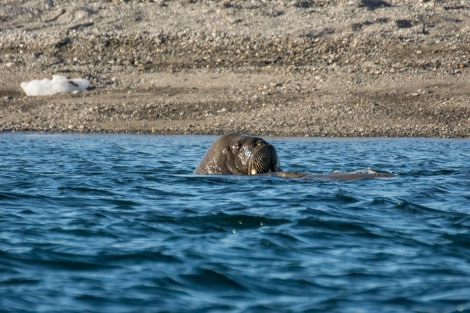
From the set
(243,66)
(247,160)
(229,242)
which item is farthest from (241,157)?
(243,66)

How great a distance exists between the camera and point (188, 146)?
17.5m

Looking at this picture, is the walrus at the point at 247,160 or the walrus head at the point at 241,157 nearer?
the walrus at the point at 247,160

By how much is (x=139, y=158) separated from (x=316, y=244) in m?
8.41

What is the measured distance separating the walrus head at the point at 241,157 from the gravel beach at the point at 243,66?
30.3 ft

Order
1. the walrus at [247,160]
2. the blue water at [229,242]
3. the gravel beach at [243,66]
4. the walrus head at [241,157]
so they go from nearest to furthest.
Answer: the blue water at [229,242], the walrus at [247,160], the walrus head at [241,157], the gravel beach at [243,66]

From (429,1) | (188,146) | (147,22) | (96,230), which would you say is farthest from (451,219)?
(429,1)

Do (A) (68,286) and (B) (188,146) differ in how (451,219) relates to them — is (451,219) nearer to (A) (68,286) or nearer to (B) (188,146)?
(A) (68,286)

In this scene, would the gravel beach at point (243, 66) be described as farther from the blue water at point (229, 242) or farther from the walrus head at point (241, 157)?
the blue water at point (229, 242)

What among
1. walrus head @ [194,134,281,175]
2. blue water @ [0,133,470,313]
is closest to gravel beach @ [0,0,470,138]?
walrus head @ [194,134,281,175]

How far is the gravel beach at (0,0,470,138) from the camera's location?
21469 mm

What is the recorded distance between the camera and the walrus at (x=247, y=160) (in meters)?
10.7

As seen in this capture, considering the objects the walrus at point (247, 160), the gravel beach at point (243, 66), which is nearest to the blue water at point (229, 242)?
the walrus at point (247, 160)

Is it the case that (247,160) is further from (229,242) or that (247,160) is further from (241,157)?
(229,242)

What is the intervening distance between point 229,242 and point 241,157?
4348 mm
